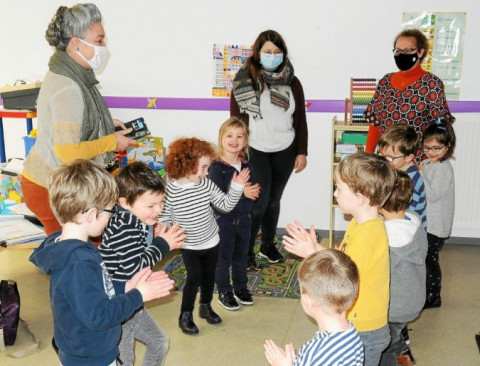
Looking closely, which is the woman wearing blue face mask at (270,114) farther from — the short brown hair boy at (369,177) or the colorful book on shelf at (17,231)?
the short brown hair boy at (369,177)

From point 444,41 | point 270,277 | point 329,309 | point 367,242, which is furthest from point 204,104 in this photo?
point 329,309

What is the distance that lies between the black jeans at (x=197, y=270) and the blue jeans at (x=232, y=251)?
25cm

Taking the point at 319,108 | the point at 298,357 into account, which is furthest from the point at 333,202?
the point at 298,357

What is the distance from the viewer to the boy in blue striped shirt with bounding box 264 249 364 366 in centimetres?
172

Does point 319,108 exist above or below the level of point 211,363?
above

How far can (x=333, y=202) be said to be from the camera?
15.9 ft

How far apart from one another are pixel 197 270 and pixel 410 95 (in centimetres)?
175

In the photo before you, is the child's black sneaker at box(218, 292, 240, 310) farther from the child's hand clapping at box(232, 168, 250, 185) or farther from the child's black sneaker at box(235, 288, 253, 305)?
the child's hand clapping at box(232, 168, 250, 185)

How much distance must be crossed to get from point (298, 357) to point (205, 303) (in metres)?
1.85

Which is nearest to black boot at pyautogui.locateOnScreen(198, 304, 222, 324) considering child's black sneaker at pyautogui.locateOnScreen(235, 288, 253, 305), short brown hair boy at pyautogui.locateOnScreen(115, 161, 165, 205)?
child's black sneaker at pyautogui.locateOnScreen(235, 288, 253, 305)

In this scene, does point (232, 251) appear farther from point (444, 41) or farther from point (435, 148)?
point (444, 41)

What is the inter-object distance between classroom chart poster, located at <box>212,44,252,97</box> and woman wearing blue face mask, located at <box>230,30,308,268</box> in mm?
744

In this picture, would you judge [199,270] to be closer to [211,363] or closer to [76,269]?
[211,363]

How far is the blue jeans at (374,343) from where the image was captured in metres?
2.19
